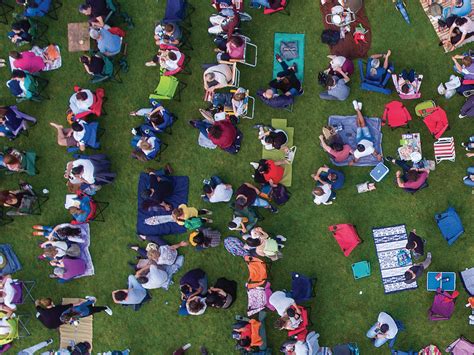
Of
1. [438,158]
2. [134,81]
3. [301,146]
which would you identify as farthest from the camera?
[134,81]

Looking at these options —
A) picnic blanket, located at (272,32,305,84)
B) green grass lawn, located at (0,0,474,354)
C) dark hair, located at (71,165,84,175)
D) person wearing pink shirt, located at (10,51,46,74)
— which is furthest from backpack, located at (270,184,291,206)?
person wearing pink shirt, located at (10,51,46,74)

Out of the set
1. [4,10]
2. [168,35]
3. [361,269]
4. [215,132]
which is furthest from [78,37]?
[361,269]

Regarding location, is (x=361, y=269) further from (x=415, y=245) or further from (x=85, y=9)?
(x=85, y=9)

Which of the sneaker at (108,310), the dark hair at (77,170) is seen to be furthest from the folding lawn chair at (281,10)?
the sneaker at (108,310)

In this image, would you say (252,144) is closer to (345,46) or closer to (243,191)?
(243,191)

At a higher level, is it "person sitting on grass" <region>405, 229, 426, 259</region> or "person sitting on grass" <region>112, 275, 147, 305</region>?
"person sitting on grass" <region>405, 229, 426, 259</region>

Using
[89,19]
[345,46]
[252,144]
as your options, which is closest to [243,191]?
[252,144]

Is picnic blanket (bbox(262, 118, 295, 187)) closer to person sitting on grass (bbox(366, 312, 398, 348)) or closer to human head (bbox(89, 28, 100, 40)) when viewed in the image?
person sitting on grass (bbox(366, 312, 398, 348))
